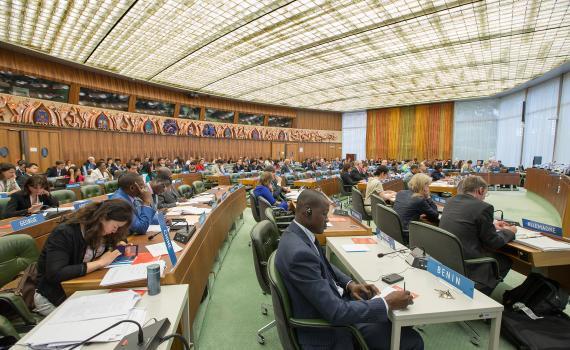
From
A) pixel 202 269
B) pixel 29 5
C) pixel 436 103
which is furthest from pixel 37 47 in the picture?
pixel 436 103

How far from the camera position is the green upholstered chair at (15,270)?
1799 mm

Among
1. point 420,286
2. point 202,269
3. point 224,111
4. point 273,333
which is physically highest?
point 224,111

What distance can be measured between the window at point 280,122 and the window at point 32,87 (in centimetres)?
1303

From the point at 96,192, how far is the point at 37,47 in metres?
5.87

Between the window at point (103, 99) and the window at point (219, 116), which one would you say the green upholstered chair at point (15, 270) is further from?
the window at point (219, 116)

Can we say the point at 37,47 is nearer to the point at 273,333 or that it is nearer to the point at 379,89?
the point at 273,333

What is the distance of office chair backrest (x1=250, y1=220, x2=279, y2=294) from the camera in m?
2.28

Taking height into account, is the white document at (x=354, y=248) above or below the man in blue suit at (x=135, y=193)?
below

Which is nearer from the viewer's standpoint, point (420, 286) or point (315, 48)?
point (420, 286)

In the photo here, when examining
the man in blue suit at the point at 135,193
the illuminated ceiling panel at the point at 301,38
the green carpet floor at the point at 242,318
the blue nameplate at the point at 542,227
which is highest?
the illuminated ceiling panel at the point at 301,38

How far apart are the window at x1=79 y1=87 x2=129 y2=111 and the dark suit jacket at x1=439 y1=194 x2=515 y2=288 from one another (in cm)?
1388

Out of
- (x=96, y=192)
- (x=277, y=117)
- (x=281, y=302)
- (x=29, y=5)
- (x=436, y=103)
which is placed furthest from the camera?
(x=277, y=117)

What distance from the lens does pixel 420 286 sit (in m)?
1.87

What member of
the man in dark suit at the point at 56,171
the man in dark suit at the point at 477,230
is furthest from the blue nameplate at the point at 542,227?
the man in dark suit at the point at 56,171
